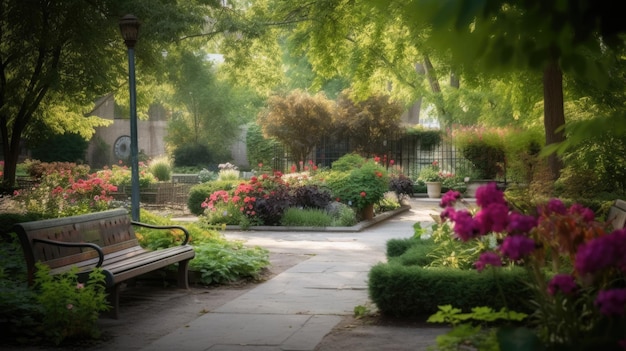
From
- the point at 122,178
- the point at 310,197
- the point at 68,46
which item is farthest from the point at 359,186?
the point at 122,178

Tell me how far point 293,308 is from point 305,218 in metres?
8.87

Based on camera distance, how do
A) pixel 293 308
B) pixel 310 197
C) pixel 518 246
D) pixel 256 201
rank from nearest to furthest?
pixel 518 246, pixel 293 308, pixel 256 201, pixel 310 197

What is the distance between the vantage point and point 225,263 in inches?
384

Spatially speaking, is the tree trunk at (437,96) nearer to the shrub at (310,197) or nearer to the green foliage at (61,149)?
the shrub at (310,197)

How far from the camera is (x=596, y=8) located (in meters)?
2.35

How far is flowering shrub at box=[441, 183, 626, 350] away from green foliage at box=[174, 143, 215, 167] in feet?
114

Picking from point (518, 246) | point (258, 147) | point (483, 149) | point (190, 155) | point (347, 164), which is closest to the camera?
point (518, 246)

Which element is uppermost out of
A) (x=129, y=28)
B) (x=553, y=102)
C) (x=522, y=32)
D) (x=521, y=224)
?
(x=129, y=28)

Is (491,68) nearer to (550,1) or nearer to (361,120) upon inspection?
(550,1)

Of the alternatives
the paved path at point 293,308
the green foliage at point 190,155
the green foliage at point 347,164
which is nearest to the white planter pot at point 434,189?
the green foliage at point 347,164

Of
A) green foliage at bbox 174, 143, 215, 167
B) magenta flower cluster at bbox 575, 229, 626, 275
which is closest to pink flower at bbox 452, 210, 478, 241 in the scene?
magenta flower cluster at bbox 575, 229, 626, 275

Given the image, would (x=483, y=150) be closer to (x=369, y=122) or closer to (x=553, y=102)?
(x=369, y=122)

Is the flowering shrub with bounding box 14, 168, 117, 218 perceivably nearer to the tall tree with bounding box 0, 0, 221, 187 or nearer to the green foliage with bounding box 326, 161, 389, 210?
the tall tree with bounding box 0, 0, 221, 187

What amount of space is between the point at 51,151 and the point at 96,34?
931 inches
